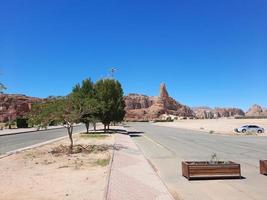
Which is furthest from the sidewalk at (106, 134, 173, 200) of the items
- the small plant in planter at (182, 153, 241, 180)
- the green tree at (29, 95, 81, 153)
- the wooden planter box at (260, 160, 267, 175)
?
the green tree at (29, 95, 81, 153)

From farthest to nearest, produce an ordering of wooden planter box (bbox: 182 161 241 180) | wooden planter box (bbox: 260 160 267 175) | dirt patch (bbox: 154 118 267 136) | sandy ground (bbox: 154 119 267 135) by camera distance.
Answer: sandy ground (bbox: 154 119 267 135)
dirt patch (bbox: 154 118 267 136)
wooden planter box (bbox: 260 160 267 175)
wooden planter box (bbox: 182 161 241 180)

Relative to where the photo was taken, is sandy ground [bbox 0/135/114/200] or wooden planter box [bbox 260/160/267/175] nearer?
sandy ground [bbox 0/135/114/200]

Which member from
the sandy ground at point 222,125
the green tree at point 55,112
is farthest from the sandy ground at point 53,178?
the sandy ground at point 222,125

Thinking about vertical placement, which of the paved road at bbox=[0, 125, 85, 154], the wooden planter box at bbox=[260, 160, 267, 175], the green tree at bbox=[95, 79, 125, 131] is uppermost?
the green tree at bbox=[95, 79, 125, 131]

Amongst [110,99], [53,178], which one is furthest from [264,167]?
[110,99]

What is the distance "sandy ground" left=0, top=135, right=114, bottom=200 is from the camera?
380 inches

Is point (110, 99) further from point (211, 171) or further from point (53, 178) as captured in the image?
point (211, 171)

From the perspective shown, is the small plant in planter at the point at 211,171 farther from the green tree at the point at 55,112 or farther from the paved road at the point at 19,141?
the paved road at the point at 19,141

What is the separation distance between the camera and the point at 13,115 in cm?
18575

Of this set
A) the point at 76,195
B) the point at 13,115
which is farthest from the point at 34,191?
the point at 13,115

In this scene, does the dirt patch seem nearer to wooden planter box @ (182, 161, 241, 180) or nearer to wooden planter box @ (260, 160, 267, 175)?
wooden planter box @ (260, 160, 267, 175)

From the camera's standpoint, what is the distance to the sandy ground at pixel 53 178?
9.66 m

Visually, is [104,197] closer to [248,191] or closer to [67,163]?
[248,191]

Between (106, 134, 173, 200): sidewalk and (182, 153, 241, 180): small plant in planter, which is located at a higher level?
(182, 153, 241, 180): small plant in planter
